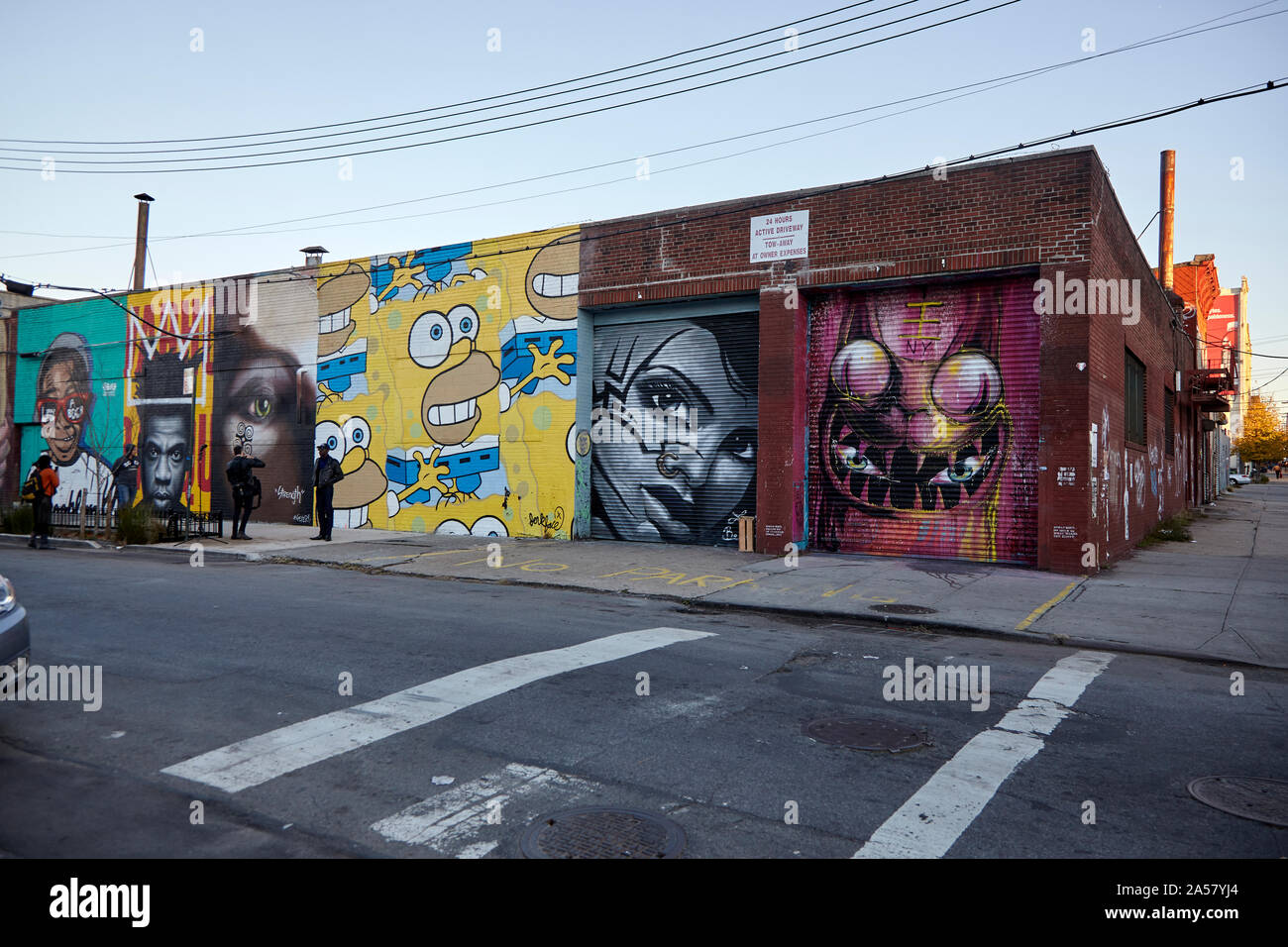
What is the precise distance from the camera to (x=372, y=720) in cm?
548

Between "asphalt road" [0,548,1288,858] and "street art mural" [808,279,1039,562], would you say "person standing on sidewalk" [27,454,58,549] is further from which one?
"street art mural" [808,279,1039,562]

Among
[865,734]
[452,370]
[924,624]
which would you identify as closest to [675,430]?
[452,370]

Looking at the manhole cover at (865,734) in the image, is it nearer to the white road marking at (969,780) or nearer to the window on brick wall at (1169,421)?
the white road marking at (969,780)

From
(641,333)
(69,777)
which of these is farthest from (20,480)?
(69,777)

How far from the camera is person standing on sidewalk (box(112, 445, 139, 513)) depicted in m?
26.2

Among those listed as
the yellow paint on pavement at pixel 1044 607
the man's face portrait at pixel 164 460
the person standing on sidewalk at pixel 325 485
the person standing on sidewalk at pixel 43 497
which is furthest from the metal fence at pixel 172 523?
the yellow paint on pavement at pixel 1044 607

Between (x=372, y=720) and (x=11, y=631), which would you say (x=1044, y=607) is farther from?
(x=11, y=631)

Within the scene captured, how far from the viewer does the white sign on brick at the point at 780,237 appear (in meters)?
15.6

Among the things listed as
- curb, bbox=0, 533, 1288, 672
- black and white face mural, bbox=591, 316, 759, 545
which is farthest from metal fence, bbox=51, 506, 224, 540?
black and white face mural, bbox=591, 316, 759, 545

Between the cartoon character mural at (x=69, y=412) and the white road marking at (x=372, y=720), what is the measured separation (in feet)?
82.5

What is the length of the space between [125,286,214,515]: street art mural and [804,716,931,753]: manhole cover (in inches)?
907

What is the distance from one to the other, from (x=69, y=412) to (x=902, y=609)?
28.2 meters
